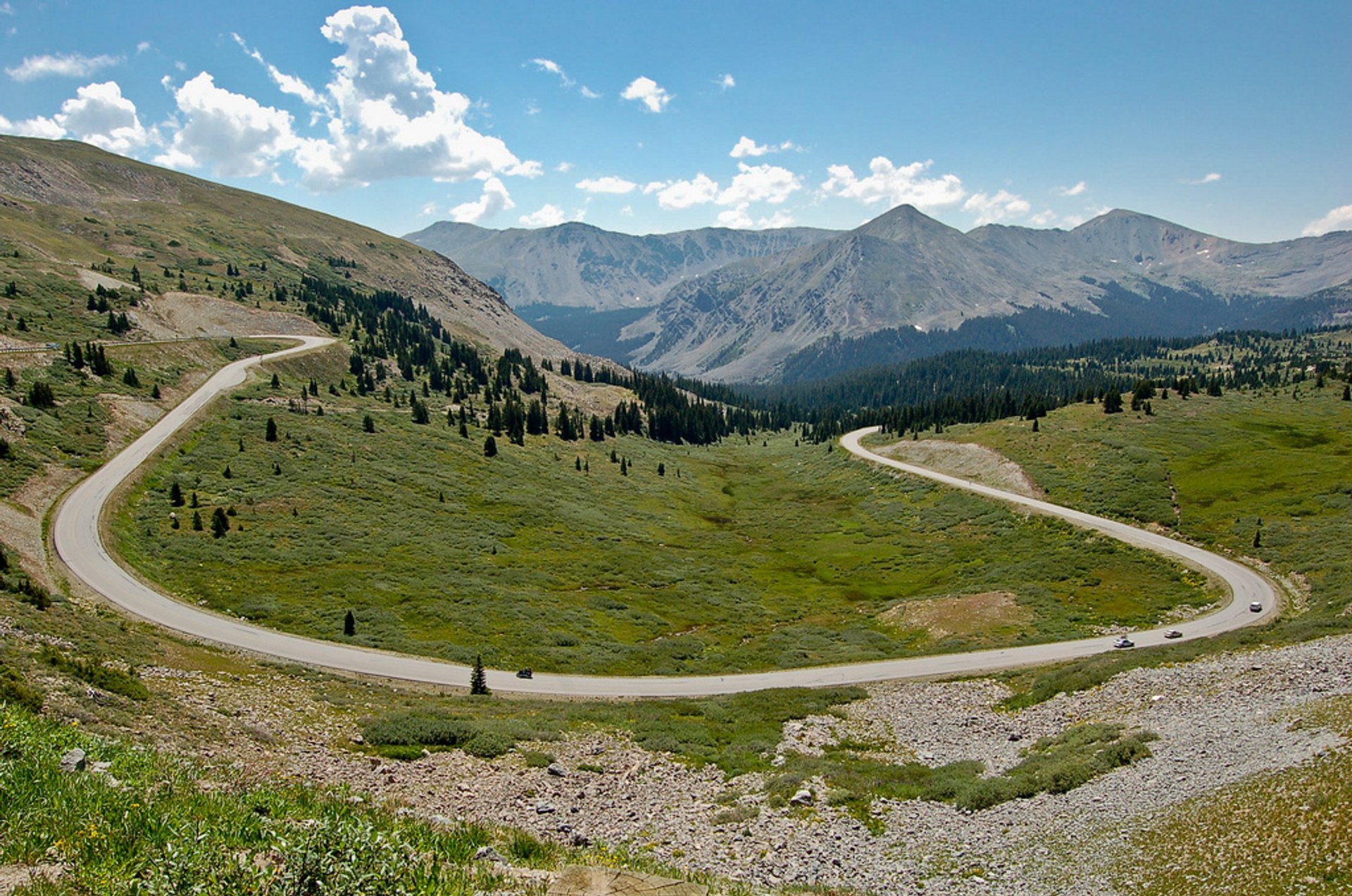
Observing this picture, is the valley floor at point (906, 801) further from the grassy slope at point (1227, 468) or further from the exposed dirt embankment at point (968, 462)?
the exposed dirt embankment at point (968, 462)

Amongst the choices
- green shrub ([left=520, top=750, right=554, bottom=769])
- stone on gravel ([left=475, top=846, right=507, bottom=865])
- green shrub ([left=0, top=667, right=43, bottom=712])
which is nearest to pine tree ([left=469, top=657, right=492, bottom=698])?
green shrub ([left=520, top=750, right=554, bottom=769])

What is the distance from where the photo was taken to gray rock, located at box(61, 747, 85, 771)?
13195 mm

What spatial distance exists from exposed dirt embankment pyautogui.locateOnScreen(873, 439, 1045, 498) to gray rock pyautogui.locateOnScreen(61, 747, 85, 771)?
406 ft

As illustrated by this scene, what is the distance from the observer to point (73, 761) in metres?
13.5

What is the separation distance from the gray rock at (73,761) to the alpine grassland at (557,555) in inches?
1518

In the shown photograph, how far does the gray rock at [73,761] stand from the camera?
1320cm

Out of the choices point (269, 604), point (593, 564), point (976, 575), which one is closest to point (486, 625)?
point (269, 604)

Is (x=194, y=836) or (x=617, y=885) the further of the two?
(x=617, y=885)

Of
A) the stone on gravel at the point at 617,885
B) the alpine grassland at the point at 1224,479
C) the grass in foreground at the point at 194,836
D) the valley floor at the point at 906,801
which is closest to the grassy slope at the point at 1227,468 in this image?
the alpine grassland at the point at 1224,479

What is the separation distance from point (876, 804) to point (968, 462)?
128 metres

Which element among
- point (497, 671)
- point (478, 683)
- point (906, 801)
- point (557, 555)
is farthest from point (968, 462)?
point (906, 801)

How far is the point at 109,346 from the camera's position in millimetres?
113875

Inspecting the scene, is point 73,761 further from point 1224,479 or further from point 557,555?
point 1224,479

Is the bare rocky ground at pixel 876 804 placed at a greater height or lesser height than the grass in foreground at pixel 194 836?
lesser
